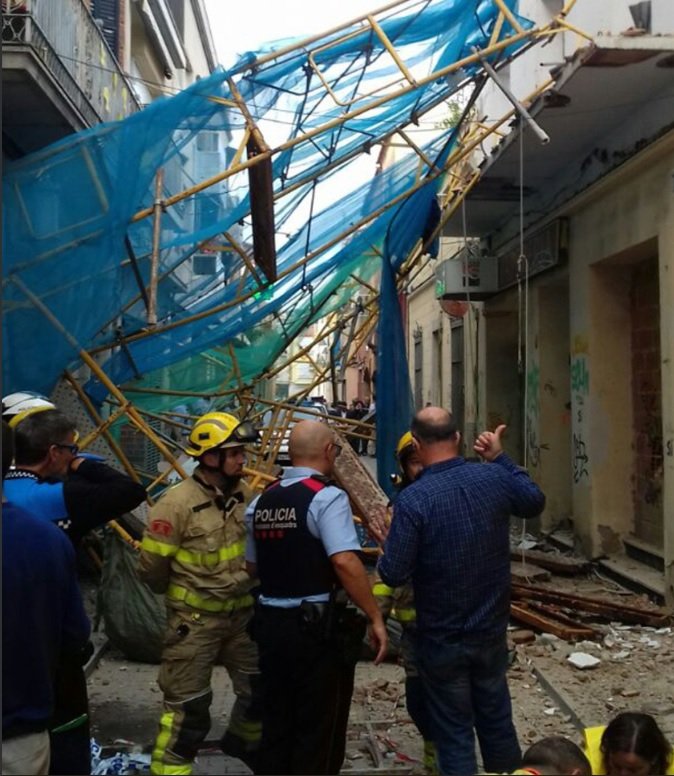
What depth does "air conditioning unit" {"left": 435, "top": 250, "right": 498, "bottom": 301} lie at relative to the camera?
501 inches

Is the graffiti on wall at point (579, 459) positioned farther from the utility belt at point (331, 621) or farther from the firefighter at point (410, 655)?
the utility belt at point (331, 621)

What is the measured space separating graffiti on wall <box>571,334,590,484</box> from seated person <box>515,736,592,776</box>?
6779 millimetres

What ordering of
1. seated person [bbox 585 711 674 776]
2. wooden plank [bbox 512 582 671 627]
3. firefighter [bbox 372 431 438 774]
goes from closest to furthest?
seated person [bbox 585 711 674 776] < firefighter [bbox 372 431 438 774] < wooden plank [bbox 512 582 671 627]

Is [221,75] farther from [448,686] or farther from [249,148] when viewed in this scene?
[448,686]

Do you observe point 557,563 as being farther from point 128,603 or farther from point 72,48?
point 72,48

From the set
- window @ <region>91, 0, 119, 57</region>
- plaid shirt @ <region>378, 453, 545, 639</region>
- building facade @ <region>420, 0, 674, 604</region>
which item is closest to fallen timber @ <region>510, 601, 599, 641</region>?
building facade @ <region>420, 0, 674, 604</region>

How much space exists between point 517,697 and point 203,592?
8.86ft

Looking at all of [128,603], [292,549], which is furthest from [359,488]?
[292,549]

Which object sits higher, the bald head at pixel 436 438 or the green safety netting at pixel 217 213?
the green safety netting at pixel 217 213

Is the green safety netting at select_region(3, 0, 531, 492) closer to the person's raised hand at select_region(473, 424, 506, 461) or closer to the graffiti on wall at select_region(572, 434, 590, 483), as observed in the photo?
the graffiti on wall at select_region(572, 434, 590, 483)

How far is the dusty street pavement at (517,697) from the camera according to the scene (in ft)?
15.4

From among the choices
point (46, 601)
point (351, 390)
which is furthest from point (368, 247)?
point (351, 390)

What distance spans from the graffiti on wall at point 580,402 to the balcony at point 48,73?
18.8ft

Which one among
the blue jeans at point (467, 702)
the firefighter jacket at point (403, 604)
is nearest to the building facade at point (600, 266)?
the firefighter jacket at point (403, 604)
